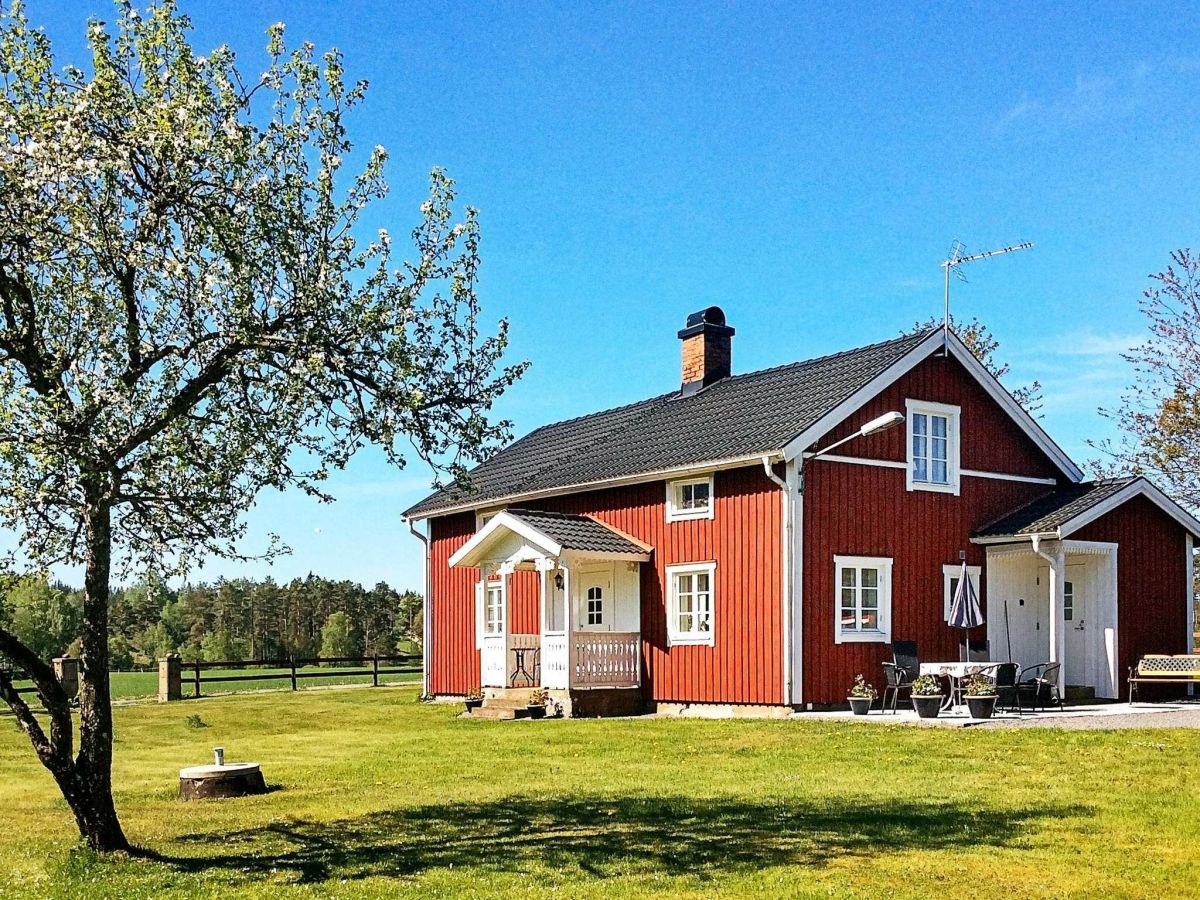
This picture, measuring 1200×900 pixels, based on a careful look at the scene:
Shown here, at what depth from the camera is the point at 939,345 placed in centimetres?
2239

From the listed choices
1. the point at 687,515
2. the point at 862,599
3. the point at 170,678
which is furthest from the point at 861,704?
the point at 170,678

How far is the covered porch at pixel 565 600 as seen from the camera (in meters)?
22.3

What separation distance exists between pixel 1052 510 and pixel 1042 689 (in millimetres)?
3038

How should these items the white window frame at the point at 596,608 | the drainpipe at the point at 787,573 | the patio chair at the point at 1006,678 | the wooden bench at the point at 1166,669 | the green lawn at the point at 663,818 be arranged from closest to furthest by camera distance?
the green lawn at the point at 663,818 → the patio chair at the point at 1006,678 → the drainpipe at the point at 787,573 → the wooden bench at the point at 1166,669 → the white window frame at the point at 596,608

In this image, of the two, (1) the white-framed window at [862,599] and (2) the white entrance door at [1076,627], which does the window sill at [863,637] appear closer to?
(1) the white-framed window at [862,599]

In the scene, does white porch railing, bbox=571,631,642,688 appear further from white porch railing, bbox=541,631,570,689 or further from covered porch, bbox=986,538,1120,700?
covered porch, bbox=986,538,1120,700

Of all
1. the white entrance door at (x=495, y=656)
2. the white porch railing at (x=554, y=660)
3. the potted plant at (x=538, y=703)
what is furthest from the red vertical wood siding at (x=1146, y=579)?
the white entrance door at (x=495, y=656)

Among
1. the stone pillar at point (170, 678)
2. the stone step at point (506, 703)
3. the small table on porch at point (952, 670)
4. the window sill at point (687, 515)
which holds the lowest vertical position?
the stone pillar at point (170, 678)

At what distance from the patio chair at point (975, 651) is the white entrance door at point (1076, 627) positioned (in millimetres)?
1566

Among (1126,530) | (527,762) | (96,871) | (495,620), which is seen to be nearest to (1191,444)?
(1126,530)

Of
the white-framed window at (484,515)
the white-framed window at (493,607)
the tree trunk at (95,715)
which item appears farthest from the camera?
the white-framed window at (484,515)

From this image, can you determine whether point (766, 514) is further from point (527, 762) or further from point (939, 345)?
point (527, 762)

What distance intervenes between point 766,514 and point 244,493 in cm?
1101

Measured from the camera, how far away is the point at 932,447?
22.6 meters
